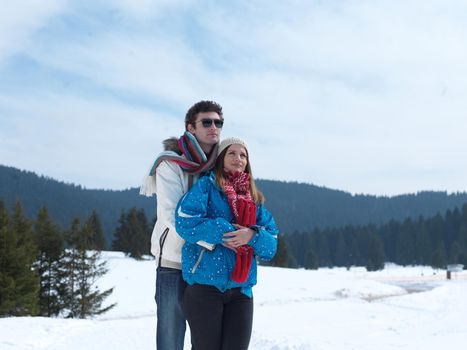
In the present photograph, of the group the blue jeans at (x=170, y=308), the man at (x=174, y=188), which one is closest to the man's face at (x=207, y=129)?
the man at (x=174, y=188)

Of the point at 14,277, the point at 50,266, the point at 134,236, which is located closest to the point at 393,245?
the point at 134,236

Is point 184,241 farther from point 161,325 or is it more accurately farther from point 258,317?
point 258,317

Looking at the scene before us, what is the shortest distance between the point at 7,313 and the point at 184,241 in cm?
2019

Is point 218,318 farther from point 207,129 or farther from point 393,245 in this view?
point 393,245

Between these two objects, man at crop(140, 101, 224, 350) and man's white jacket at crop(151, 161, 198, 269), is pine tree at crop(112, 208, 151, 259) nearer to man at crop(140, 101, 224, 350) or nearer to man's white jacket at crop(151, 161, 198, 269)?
man at crop(140, 101, 224, 350)

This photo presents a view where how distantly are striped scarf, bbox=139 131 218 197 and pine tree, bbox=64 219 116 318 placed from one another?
23.6 meters

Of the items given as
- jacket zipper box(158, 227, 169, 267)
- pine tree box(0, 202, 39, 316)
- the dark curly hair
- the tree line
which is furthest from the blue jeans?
the tree line

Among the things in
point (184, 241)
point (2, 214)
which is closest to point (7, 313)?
point (2, 214)

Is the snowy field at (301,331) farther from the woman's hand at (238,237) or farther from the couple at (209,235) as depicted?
the woman's hand at (238,237)

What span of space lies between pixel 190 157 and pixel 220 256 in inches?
31.9

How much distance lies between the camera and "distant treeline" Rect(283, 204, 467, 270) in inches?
3730

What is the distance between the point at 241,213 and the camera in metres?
3.54

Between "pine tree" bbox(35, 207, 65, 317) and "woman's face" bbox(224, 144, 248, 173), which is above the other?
"woman's face" bbox(224, 144, 248, 173)

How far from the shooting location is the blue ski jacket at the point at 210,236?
134 inches
